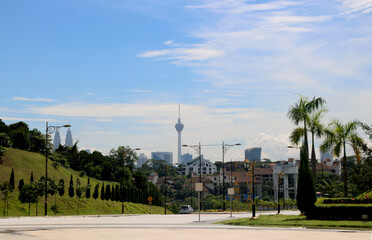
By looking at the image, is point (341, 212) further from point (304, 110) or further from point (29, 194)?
point (29, 194)

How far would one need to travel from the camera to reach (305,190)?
39250 millimetres

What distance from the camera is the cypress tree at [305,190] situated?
38706mm

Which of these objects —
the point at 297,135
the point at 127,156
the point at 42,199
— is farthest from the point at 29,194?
the point at 127,156

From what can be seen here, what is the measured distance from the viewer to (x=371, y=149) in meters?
61.8

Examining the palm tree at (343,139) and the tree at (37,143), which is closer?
the palm tree at (343,139)

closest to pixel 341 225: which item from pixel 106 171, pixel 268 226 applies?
pixel 268 226

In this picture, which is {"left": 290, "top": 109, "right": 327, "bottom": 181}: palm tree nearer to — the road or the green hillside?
the road

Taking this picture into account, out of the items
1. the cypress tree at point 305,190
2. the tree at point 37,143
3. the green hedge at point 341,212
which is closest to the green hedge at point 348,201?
the green hedge at point 341,212

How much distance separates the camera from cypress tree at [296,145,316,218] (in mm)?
38706

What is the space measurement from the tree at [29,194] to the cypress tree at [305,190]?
134ft

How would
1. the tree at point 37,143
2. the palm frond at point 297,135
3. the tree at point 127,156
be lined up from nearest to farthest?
the palm frond at point 297,135, the tree at point 37,143, the tree at point 127,156

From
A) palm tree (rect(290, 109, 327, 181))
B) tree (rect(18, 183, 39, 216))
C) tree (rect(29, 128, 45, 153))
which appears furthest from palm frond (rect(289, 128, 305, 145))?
tree (rect(29, 128, 45, 153))

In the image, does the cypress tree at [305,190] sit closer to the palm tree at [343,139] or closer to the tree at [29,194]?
the palm tree at [343,139]

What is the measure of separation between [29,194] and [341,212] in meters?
44.9
